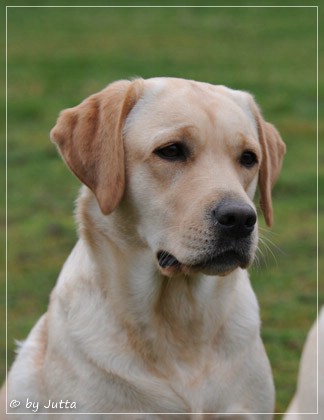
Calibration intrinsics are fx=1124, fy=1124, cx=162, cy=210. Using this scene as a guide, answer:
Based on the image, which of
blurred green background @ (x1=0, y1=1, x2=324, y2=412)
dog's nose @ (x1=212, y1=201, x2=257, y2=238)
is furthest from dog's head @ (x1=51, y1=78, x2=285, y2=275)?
blurred green background @ (x1=0, y1=1, x2=324, y2=412)

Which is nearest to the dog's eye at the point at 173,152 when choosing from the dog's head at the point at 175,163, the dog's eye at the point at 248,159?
the dog's head at the point at 175,163

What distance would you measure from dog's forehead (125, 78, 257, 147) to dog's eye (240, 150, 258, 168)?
0.09 meters

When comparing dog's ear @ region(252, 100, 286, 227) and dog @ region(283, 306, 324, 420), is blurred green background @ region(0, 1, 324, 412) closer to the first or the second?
dog's ear @ region(252, 100, 286, 227)

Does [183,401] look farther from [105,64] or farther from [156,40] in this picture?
[156,40]

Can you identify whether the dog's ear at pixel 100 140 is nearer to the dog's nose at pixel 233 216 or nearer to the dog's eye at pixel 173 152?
the dog's eye at pixel 173 152

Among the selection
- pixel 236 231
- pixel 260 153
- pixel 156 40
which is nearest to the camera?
pixel 236 231

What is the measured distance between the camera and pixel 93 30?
1745 centimetres

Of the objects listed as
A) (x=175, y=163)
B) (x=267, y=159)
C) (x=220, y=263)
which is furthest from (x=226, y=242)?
(x=267, y=159)

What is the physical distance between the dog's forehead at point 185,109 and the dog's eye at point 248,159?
9cm

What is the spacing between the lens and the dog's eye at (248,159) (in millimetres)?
4906

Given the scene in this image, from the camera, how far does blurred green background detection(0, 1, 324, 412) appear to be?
7961 mm

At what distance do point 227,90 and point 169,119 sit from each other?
467 mm

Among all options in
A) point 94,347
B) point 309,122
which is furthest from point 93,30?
point 94,347

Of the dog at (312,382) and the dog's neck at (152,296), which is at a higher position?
the dog's neck at (152,296)
